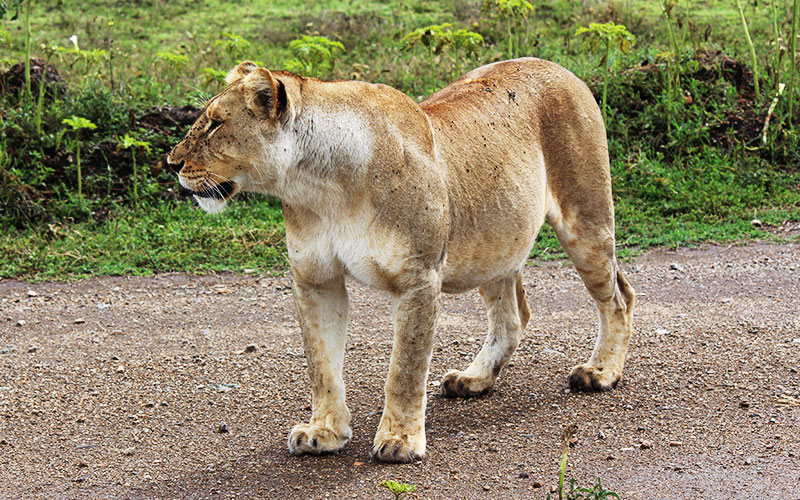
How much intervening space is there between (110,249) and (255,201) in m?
1.47

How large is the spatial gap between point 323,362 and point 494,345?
3.99ft

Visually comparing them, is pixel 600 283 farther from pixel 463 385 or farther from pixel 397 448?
pixel 397 448

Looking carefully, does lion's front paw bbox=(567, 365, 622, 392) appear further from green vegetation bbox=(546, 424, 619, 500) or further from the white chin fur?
the white chin fur

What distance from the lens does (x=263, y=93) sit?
4.20 metres

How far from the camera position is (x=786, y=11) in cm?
1295

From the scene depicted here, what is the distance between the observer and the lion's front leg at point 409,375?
446 centimetres

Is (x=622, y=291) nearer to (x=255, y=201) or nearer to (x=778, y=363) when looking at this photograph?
(x=778, y=363)

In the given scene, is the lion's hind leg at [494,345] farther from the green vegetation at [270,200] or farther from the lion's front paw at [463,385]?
the green vegetation at [270,200]

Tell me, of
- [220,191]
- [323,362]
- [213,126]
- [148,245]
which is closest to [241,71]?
[213,126]

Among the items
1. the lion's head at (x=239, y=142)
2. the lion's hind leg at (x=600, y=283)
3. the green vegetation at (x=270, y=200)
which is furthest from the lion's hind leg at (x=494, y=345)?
the green vegetation at (x=270, y=200)

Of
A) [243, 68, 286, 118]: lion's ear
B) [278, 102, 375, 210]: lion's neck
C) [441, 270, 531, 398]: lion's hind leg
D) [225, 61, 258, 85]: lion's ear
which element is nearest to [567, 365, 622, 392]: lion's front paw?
[441, 270, 531, 398]: lion's hind leg

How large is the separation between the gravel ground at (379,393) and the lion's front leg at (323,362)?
0.10m

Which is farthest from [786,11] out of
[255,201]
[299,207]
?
[299,207]

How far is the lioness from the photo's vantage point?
4.31 m
